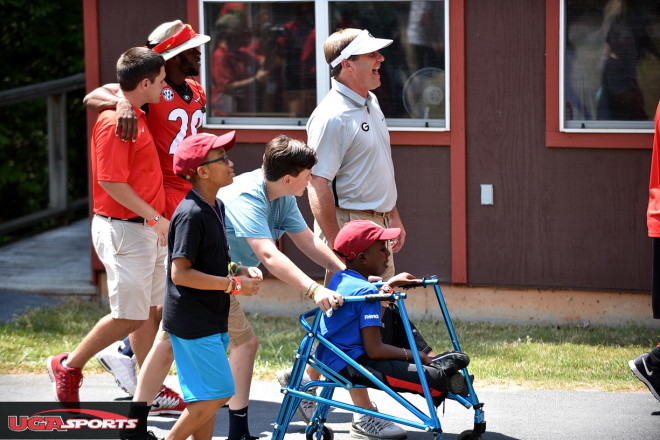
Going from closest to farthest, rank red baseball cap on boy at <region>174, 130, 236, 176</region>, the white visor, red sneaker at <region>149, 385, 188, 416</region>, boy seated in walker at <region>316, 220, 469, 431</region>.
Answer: red baseball cap on boy at <region>174, 130, 236, 176</region> < boy seated in walker at <region>316, 220, 469, 431</region> < the white visor < red sneaker at <region>149, 385, 188, 416</region>

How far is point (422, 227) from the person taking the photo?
8.84 m

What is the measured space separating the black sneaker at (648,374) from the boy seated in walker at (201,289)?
8.26ft

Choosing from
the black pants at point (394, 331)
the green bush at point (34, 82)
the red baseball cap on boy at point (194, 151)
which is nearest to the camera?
the red baseball cap on boy at point (194, 151)

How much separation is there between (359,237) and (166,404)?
1800 mm

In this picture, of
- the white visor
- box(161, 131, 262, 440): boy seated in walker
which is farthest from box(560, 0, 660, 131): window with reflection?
box(161, 131, 262, 440): boy seated in walker

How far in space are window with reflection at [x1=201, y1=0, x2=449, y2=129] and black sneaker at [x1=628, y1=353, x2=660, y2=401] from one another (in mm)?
2984

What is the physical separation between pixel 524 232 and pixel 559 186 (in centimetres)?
44

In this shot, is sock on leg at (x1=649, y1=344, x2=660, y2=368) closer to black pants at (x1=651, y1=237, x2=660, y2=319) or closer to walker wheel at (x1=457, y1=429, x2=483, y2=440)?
black pants at (x1=651, y1=237, x2=660, y2=319)

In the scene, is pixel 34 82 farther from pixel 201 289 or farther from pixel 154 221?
pixel 201 289

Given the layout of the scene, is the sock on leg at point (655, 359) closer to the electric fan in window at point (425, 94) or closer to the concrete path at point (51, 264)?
the electric fan in window at point (425, 94)

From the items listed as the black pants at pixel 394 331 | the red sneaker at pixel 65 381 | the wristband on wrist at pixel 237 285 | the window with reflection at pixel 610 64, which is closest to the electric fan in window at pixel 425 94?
the window with reflection at pixel 610 64

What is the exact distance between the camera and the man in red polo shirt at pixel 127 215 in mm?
5848

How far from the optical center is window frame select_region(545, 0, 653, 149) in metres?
8.34

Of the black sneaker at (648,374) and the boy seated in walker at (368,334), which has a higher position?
the boy seated in walker at (368,334)
